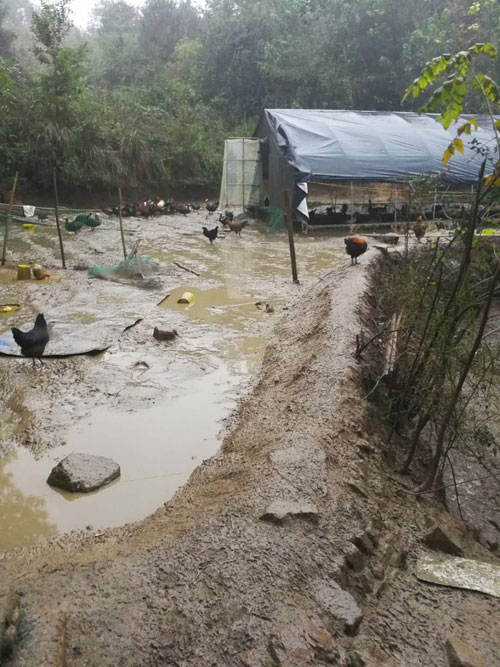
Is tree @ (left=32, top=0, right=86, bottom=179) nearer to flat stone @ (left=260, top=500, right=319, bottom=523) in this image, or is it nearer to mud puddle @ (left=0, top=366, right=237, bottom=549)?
mud puddle @ (left=0, top=366, right=237, bottom=549)

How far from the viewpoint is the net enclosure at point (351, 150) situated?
1695 centimetres

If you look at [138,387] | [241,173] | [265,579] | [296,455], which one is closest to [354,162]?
[241,173]

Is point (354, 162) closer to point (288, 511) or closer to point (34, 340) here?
point (34, 340)

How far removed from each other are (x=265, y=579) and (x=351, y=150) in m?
16.6

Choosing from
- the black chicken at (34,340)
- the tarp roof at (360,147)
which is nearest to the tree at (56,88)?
the tarp roof at (360,147)

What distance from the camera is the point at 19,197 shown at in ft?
71.6

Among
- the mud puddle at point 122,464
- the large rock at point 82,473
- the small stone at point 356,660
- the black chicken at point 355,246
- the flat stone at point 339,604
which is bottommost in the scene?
the mud puddle at point 122,464

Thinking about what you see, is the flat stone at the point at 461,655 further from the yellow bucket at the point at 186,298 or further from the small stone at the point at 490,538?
the yellow bucket at the point at 186,298

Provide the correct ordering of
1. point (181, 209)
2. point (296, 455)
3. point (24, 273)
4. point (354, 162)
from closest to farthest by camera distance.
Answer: point (296, 455) < point (24, 273) < point (354, 162) < point (181, 209)

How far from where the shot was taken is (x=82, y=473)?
414 centimetres

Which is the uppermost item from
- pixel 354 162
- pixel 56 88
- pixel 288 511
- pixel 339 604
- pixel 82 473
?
pixel 56 88

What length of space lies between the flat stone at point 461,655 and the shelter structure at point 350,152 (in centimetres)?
1513

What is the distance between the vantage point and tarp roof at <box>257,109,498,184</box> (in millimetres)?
17000

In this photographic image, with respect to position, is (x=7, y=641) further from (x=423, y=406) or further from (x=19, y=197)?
(x=19, y=197)
